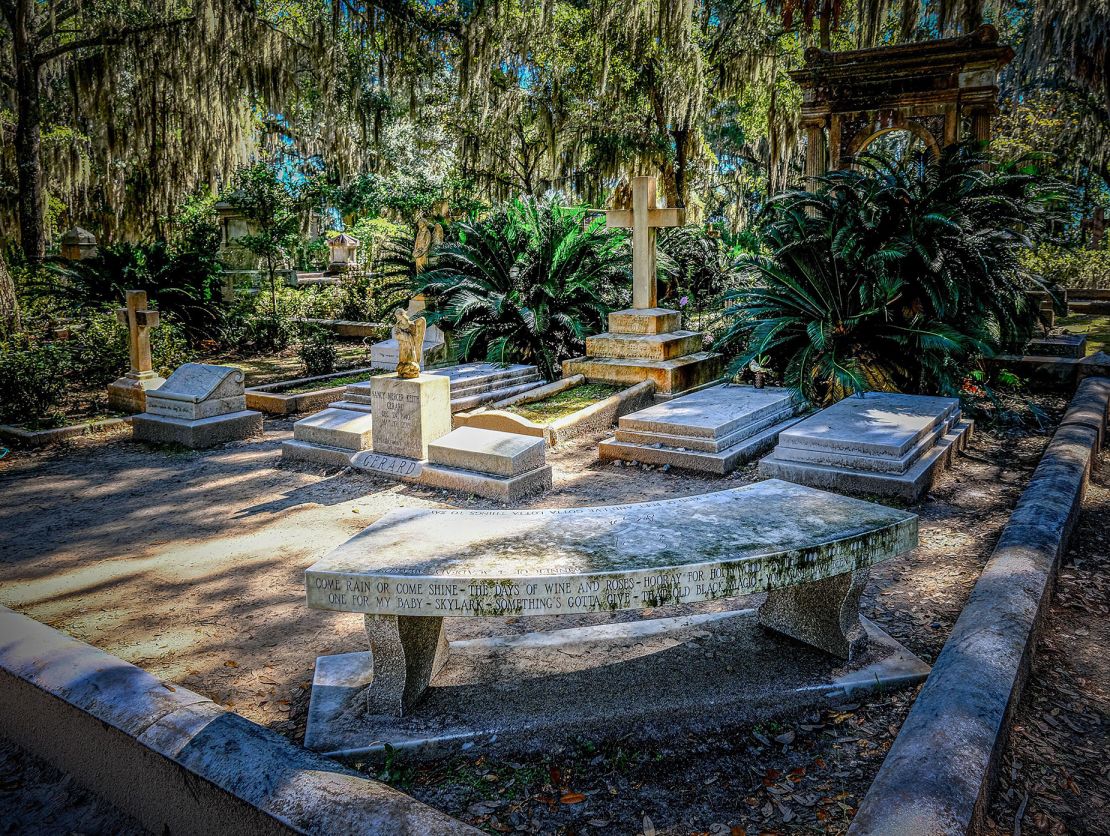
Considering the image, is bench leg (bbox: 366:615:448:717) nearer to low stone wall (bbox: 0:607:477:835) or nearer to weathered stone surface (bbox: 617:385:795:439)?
low stone wall (bbox: 0:607:477:835)

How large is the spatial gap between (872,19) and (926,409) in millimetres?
7336

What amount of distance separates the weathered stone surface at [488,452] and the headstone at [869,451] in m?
1.85

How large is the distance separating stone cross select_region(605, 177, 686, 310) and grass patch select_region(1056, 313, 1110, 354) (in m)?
7.15

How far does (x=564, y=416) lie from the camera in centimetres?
786

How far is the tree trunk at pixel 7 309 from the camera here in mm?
10055

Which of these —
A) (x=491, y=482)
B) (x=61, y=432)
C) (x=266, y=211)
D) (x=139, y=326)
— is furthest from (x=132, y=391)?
(x=266, y=211)

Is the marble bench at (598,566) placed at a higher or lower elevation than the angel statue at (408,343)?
lower

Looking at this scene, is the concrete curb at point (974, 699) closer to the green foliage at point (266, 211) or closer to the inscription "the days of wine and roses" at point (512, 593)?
the inscription "the days of wine and roses" at point (512, 593)

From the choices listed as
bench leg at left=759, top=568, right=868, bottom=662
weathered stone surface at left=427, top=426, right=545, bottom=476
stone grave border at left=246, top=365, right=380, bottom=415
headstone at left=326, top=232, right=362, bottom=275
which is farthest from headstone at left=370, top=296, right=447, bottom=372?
headstone at left=326, top=232, right=362, bottom=275

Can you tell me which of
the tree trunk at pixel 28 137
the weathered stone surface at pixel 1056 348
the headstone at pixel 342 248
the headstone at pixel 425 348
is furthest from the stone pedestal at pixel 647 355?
the headstone at pixel 342 248

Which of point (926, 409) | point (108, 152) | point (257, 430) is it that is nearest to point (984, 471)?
point (926, 409)

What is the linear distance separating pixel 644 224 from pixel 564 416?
9.63 feet

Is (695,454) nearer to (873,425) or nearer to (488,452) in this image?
(873,425)

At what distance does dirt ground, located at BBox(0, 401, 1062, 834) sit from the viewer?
2.52 m
